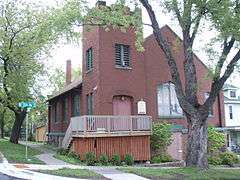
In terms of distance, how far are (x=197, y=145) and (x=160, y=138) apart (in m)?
6.58

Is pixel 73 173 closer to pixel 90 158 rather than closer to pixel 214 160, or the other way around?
A: pixel 90 158

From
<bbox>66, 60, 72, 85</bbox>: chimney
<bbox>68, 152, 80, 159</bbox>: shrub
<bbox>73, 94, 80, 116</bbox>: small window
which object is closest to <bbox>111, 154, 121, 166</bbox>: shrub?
<bbox>68, 152, 80, 159</bbox>: shrub

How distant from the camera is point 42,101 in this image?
138ft

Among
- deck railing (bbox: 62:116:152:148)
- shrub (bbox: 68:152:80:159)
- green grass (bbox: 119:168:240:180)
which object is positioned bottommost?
green grass (bbox: 119:168:240:180)

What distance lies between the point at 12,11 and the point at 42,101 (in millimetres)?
11656

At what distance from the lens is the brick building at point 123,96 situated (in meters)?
25.4

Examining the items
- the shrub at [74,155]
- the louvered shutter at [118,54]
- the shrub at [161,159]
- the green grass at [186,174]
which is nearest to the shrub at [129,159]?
the shrub at [161,159]

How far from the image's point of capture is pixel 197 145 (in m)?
20.3

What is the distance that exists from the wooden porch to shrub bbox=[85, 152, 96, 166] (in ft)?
2.35

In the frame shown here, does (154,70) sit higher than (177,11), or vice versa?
(177,11)

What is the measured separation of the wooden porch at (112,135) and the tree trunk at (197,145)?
5871 millimetres

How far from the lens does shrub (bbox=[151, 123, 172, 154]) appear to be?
26.8 meters

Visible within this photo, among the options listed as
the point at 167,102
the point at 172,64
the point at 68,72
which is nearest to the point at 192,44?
the point at 172,64

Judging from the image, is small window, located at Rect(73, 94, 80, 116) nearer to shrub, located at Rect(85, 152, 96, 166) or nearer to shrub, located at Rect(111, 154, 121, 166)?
shrub, located at Rect(111, 154, 121, 166)
